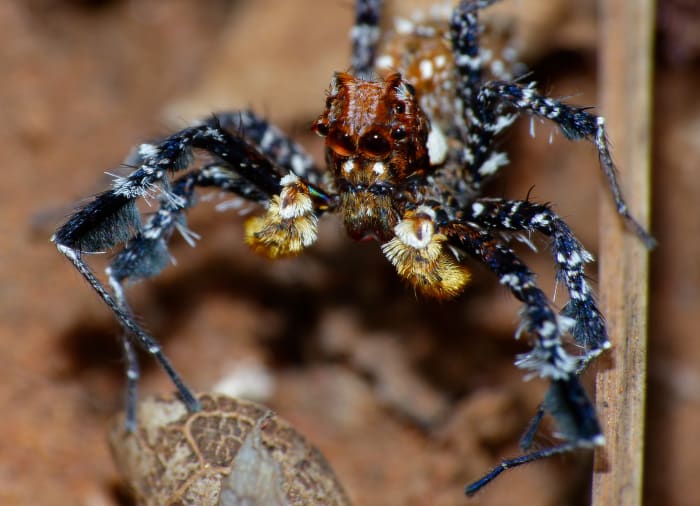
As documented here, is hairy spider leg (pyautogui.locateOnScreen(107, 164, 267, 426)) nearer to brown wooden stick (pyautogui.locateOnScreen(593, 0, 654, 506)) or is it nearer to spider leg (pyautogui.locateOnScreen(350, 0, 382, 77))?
spider leg (pyautogui.locateOnScreen(350, 0, 382, 77))

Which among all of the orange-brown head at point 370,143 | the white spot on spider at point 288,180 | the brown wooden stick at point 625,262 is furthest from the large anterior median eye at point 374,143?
the brown wooden stick at point 625,262

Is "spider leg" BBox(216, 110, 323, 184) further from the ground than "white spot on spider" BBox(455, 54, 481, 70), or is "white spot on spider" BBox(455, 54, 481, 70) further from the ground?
"spider leg" BBox(216, 110, 323, 184)

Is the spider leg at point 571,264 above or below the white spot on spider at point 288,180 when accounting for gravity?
below

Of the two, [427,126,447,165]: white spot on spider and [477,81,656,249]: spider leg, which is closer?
[477,81,656,249]: spider leg

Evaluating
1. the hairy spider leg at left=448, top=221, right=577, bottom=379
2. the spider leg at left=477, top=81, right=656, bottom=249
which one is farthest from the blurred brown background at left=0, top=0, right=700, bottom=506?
the spider leg at left=477, top=81, right=656, bottom=249

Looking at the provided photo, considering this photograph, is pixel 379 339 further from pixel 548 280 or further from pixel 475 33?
pixel 475 33

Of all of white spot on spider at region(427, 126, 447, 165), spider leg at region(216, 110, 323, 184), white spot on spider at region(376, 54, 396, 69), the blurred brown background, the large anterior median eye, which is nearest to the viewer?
the large anterior median eye

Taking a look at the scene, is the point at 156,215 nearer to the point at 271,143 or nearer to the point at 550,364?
the point at 271,143

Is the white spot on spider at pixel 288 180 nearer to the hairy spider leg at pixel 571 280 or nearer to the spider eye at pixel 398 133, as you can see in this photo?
the spider eye at pixel 398 133
